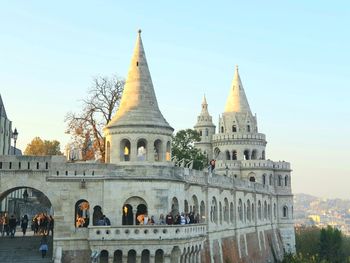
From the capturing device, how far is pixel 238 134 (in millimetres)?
56469

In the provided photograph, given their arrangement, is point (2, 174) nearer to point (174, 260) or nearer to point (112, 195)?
point (112, 195)

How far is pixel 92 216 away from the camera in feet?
87.8

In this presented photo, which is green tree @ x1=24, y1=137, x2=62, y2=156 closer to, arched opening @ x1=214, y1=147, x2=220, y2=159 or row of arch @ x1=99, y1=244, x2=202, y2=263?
arched opening @ x1=214, y1=147, x2=220, y2=159

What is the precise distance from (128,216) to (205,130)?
3409cm

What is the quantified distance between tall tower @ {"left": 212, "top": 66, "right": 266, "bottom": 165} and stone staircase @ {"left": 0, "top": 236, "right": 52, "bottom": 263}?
3127 cm

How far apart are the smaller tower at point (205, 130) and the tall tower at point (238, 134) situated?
1351 millimetres

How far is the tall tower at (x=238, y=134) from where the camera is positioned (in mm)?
56406

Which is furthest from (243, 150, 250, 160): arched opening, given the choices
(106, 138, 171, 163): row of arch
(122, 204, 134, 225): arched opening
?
(122, 204, 134, 225): arched opening

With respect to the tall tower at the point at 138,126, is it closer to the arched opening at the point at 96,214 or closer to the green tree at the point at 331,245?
the arched opening at the point at 96,214

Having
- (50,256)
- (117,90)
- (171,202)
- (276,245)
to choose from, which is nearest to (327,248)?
(276,245)

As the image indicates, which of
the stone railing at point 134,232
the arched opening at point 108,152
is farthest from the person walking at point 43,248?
the arched opening at point 108,152

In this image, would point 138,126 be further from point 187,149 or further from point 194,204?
point 187,149

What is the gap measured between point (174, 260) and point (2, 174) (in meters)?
9.52

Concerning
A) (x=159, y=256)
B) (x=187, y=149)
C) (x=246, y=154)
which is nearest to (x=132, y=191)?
(x=159, y=256)
